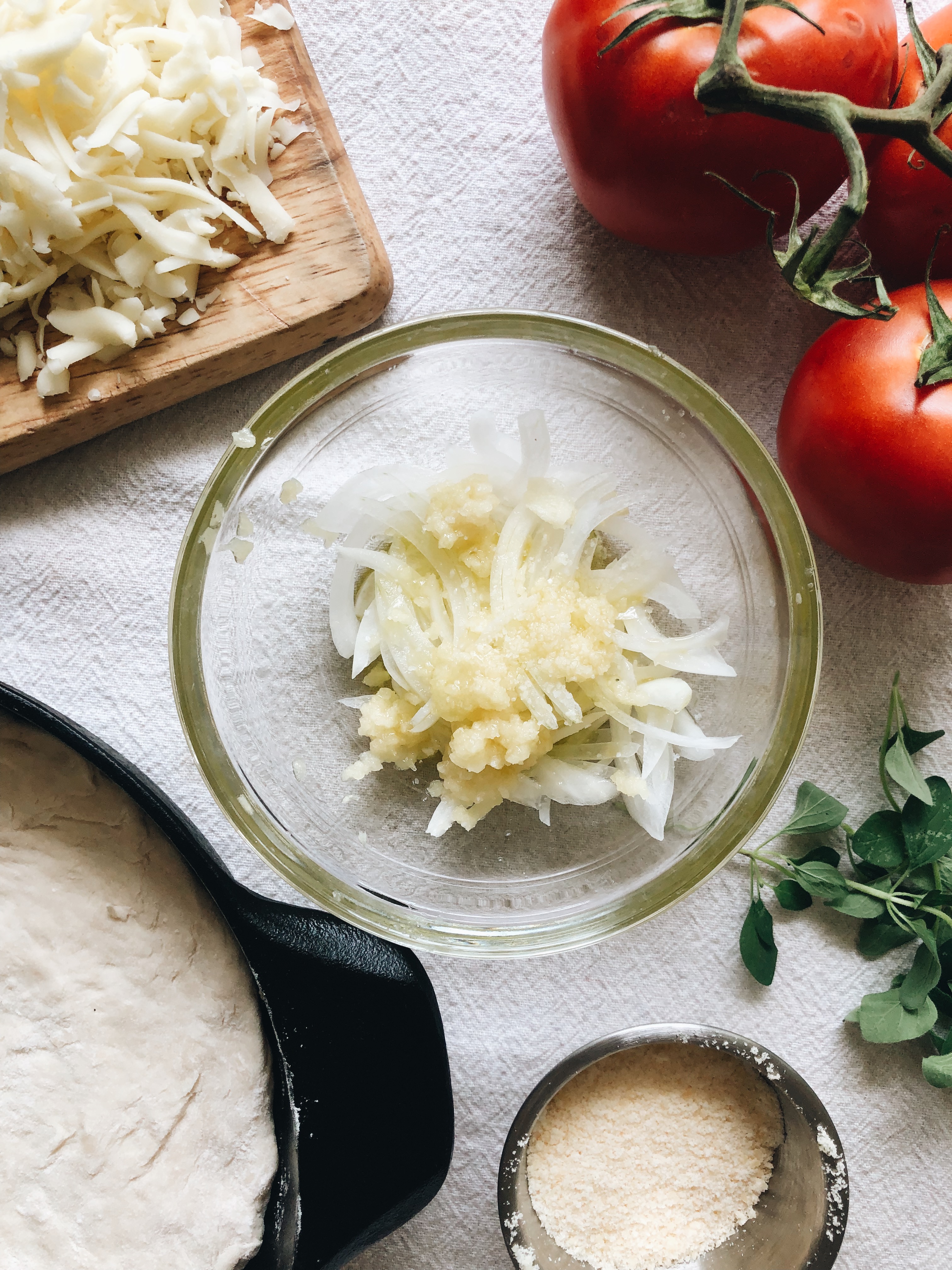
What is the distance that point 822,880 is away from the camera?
1.12 metres

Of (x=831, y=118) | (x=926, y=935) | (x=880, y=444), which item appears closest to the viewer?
(x=831, y=118)

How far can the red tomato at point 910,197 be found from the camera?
39.3 inches

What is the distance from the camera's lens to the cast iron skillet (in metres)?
0.98

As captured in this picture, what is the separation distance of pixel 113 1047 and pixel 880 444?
3.13 ft

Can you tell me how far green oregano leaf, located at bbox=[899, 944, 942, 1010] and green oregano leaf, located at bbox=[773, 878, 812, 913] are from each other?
130 millimetres

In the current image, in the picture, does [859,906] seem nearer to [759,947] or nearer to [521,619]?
[759,947]

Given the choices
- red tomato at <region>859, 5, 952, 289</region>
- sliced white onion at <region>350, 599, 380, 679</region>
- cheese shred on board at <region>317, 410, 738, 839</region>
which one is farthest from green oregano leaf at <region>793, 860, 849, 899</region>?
red tomato at <region>859, 5, 952, 289</region>

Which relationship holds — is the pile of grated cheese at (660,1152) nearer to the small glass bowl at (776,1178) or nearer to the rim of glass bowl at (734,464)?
the small glass bowl at (776,1178)

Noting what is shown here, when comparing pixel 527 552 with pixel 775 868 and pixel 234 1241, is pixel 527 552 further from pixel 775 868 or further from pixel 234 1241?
pixel 234 1241

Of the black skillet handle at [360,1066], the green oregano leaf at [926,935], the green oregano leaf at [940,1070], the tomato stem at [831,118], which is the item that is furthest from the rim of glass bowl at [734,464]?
the green oregano leaf at [940,1070]

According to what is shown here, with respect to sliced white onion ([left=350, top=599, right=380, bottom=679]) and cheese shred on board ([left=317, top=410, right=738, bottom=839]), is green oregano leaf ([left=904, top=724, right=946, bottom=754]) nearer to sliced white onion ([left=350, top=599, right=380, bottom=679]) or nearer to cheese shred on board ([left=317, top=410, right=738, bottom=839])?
cheese shred on board ([left=317, top=410, right=738, bottom=839])

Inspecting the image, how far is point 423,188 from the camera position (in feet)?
3.79

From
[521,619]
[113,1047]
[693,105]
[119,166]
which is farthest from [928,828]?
[119,166]

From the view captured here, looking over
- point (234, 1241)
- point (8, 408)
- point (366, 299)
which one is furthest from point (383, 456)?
point (234, 1241)
